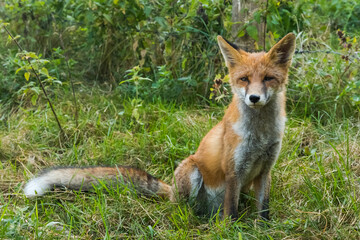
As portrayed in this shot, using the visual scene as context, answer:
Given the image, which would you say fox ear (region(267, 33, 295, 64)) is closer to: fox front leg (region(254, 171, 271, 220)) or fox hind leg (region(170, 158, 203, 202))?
fox front leg (region(254, 171, 271, 220))

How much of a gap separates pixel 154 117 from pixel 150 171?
33.9 inches

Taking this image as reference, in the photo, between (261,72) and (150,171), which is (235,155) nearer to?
(261,72)

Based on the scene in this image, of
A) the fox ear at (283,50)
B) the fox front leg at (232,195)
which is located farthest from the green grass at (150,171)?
the fox ear at (283,50)

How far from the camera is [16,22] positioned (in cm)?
629

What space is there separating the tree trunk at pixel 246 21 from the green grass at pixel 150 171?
0.87 metres

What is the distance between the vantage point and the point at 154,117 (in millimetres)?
4934

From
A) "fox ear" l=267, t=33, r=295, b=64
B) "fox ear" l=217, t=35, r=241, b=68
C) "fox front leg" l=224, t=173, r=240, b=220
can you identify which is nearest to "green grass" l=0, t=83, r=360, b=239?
"fox front leg" l=224, t=173, r=240, b=220

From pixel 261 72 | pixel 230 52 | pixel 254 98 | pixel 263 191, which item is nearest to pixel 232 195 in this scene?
pixel 263 191

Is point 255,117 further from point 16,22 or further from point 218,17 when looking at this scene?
point 16,22

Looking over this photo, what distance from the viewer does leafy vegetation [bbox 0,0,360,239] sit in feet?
10.3

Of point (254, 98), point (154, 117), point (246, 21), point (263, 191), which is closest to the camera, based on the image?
point (254, 98)

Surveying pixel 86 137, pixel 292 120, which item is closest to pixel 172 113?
pixel 86 137

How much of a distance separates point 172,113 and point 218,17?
142cm

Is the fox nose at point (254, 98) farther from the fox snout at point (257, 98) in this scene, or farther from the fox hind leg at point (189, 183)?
the fox hind leg at point (189, 183)
